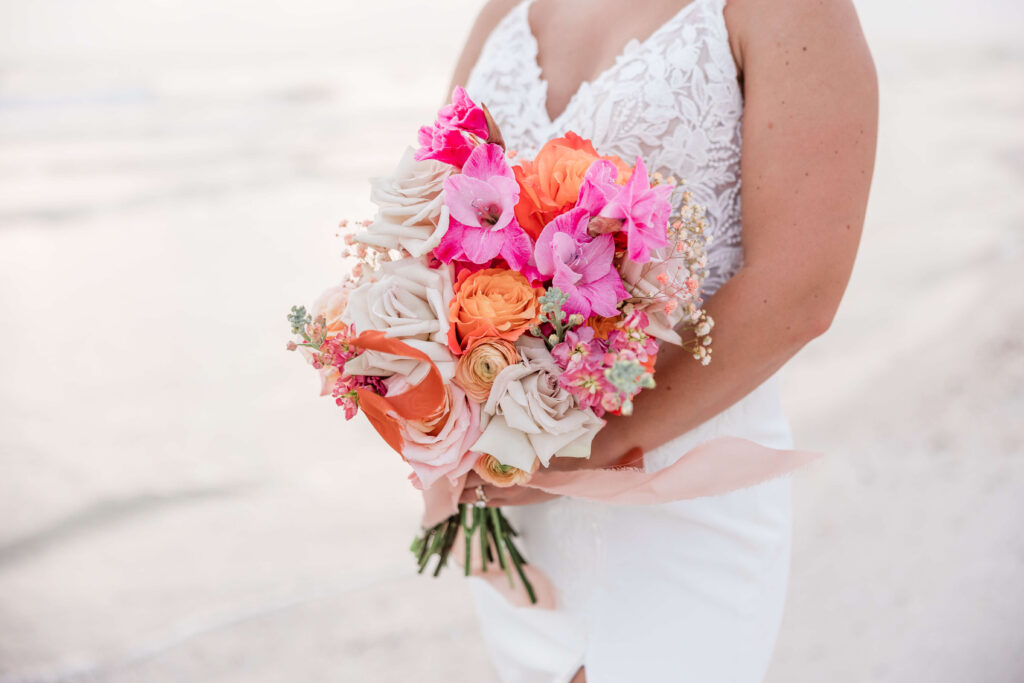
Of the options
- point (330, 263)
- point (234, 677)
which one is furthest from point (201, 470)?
point (330, 263)

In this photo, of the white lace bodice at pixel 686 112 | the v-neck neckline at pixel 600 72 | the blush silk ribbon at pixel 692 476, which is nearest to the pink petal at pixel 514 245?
the blush silk ribbon at pixel 692 476

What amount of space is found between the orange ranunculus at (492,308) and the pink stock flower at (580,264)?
4 centimetres

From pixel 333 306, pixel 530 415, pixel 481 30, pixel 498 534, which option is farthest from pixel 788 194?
pixel 481 30

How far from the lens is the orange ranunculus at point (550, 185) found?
3.37ft

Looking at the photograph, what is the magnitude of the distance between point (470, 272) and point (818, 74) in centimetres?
67

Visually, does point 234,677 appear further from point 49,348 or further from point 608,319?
point 49,348

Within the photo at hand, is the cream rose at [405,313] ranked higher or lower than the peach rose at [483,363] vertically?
higher

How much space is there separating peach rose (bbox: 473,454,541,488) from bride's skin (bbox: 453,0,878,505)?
167 mm

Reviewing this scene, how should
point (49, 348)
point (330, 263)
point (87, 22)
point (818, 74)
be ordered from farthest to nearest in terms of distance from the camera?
point (87, 22) < point (330, 263) < point (49, 348) < point (818, 74)

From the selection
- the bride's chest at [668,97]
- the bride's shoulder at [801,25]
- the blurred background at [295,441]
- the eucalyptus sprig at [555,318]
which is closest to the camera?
the eucalyptus sprig at [555,318]

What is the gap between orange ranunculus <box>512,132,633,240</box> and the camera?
1028mm

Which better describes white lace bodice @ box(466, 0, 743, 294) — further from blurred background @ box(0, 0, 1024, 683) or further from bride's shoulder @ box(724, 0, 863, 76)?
blurred background @ box(0, 0, 1024, 683)

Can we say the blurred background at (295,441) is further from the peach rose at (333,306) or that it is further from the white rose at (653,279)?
the peach rose at (333,306)

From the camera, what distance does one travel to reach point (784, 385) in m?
5.30
